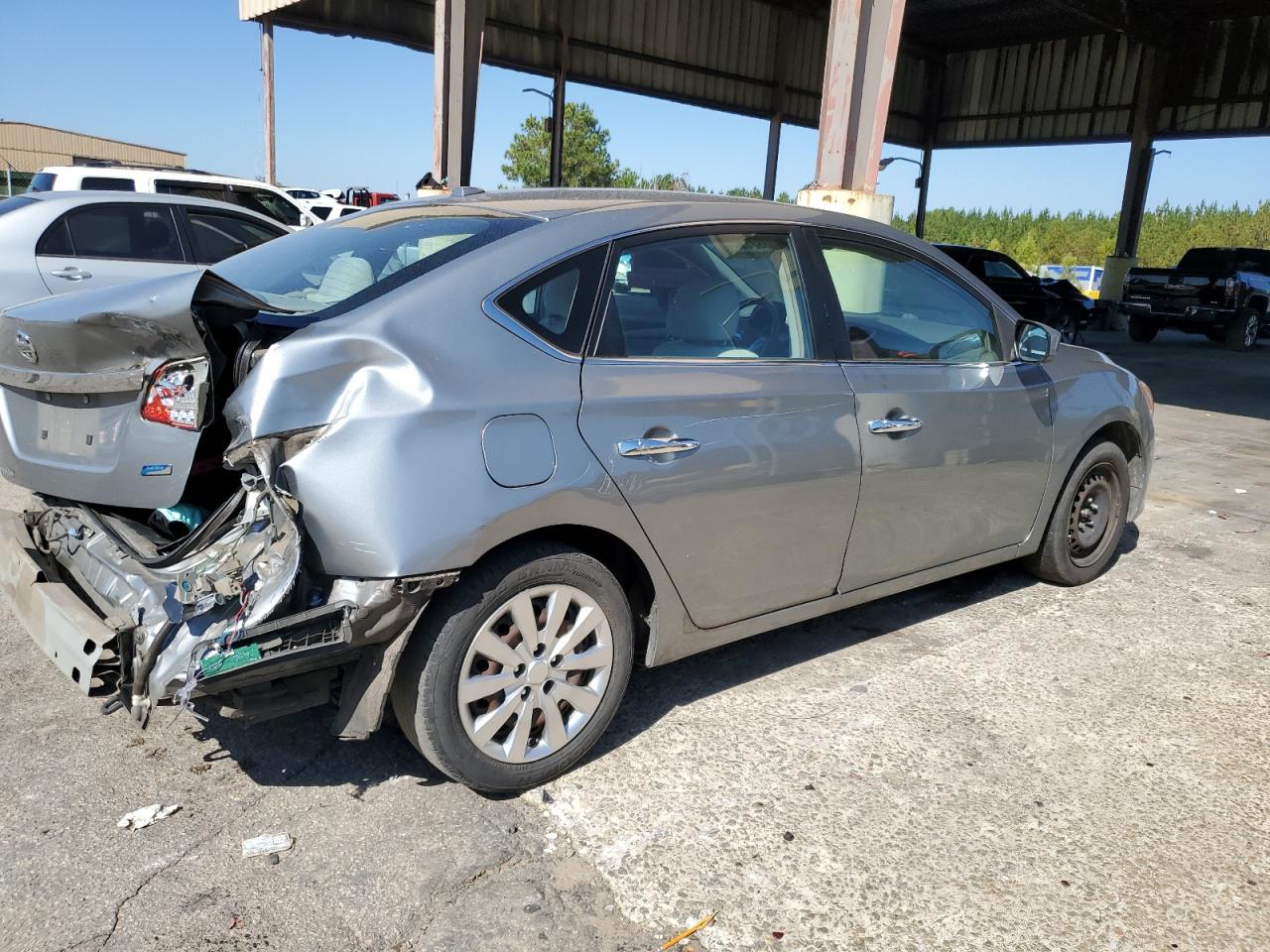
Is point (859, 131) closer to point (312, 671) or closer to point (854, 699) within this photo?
point (854, 699)

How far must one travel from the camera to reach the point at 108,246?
25.2ft

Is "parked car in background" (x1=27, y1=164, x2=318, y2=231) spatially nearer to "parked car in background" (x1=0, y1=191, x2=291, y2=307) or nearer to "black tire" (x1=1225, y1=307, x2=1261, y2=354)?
"parked car in background" (x1=0, y1=191, x2=291, y2=307)

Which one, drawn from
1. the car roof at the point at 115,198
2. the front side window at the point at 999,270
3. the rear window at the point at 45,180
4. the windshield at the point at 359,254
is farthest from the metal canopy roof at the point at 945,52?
the windshield at the point at 359,254

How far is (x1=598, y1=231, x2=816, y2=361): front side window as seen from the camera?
2951mm

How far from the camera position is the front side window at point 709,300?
295 centimetres

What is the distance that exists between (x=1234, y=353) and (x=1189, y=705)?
56.9 feet

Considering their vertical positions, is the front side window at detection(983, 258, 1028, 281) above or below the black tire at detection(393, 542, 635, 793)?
above

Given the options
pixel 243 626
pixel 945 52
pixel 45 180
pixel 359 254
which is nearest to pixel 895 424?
pixel 359 254

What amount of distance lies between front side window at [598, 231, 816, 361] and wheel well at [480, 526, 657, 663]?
53 centimetres

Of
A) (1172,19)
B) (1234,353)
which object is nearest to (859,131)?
(1234,353)

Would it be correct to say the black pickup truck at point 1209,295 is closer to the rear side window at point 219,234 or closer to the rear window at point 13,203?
the rear side window at point 219,234

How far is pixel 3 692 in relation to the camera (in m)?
3.34

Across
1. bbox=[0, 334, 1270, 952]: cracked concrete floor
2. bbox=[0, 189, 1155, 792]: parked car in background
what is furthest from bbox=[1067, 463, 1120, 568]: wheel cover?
bbox=[0, 189, 1155, 792]: parked car in background

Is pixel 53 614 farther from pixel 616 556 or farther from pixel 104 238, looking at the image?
pixel 104 238
